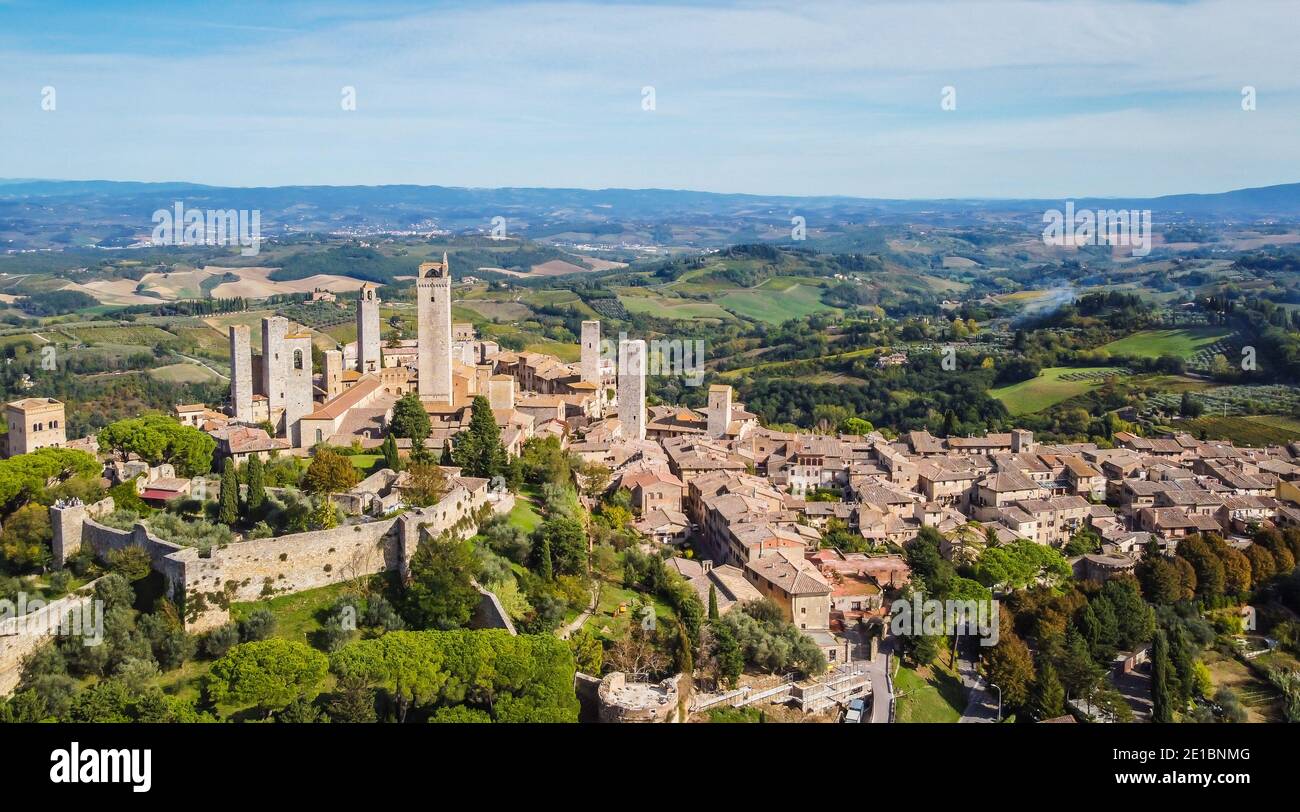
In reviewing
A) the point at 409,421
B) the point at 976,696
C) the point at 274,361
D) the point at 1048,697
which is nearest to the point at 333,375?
the point at 274,361

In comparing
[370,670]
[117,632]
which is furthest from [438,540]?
[117,632]

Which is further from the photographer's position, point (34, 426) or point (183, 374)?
point (183, 374)

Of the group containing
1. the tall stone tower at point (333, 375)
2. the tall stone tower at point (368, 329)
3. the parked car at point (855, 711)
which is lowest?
the parked car at point (855, 711)

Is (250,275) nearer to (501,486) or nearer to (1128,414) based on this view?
(1128,414)

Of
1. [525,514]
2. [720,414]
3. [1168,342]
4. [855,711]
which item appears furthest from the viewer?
[1168,342]

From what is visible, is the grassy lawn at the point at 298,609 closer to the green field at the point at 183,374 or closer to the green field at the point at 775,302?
the green field at the point at 183,374

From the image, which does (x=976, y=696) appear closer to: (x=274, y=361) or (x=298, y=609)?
(x=298, y=609)

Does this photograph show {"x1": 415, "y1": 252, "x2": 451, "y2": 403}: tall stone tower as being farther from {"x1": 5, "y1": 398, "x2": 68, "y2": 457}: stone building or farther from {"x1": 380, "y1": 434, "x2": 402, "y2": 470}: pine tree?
{"x1": 5, "y1": 398, "x2": 68, "y2": 457}: stone building
